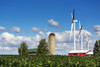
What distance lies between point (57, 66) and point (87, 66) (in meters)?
2.45

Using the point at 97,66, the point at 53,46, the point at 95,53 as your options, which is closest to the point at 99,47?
the point at 95,53

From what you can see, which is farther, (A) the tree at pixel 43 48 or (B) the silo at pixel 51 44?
(B) the silo at pixel 51 44

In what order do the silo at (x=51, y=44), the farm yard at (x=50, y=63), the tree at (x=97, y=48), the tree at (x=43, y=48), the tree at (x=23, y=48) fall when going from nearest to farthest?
1. the farm yard at (x=50, y=63)
2. the tree at (x=97, y=48)
3. the tree at (x=43, y=48)
4. the silo at (x=51, y=44)
5. the tree at (x=23, y=48)

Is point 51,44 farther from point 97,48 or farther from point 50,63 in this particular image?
point 50,63

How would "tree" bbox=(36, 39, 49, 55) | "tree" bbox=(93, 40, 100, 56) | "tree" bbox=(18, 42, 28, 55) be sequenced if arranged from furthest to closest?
"tree" bbox=(18, 42, 28, 55), "tree" bbox=(36, 39, 49, 55), "tree" bbox=(93, 40, 100, 56)

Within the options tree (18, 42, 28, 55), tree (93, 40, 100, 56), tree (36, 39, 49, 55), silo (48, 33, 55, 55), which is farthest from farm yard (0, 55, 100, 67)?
tree (18, 42, 28, 55)

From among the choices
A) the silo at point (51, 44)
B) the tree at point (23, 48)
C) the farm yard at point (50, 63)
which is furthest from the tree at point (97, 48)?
the farm yard at point (50, 63)

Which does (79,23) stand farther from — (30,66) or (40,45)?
(30,66)

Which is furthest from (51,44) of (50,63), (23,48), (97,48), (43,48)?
(50,63)

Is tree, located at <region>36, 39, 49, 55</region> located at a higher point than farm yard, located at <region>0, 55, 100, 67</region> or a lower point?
higher

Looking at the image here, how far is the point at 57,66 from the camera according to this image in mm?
15945

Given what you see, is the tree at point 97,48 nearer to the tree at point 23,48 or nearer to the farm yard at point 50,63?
the tree at point 23,48

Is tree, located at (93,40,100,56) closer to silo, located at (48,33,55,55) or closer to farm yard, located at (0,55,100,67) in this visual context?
silo, located at (48,33,55,55)

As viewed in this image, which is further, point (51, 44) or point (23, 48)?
point (23, 48)
